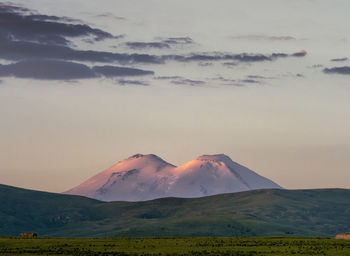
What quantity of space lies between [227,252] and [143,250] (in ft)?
57.3

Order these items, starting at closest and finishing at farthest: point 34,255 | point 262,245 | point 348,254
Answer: point 34,255, point 348,254, point 262,245

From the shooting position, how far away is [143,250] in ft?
447

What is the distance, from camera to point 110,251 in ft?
435

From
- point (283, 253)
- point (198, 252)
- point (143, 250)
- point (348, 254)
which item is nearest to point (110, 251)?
point (143, 250)

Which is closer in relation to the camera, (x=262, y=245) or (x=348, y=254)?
(x=348, y=254)

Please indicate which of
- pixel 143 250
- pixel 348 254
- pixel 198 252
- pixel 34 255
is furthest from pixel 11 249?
pixel 348 254

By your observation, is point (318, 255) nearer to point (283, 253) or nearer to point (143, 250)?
point (283, 253)

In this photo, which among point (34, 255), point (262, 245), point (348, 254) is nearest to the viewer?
point (34, 255)

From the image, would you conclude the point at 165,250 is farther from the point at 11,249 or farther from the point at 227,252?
the point at 11,249

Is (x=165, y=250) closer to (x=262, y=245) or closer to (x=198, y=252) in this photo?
(x=198, y=252)

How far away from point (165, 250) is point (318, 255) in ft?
102

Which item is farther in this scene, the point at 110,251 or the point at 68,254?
the point at 110,251

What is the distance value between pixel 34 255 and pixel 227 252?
3729 cm

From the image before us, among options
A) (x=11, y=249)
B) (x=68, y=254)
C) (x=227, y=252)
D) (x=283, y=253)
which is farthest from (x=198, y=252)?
(x=11, y=249)
